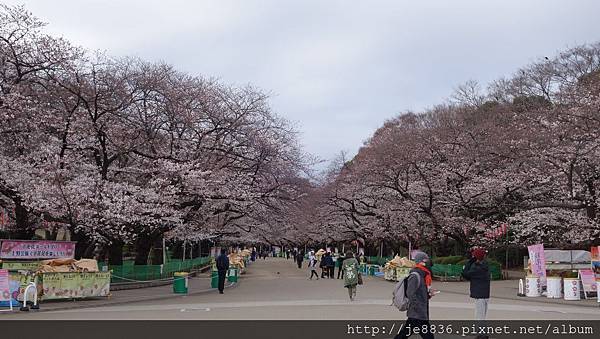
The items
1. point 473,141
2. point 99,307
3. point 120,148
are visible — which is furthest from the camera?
point 473,141

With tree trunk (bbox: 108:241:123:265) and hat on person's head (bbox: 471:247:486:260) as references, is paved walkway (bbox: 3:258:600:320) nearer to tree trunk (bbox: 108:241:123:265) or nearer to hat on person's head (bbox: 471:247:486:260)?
hat on person's head (bbox: 471:247:486:260)

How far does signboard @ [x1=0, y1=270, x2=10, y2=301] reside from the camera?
15.6 metres

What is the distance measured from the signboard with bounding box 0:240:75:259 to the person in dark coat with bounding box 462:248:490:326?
13811 millimetres

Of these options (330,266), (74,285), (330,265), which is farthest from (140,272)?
(330,266)

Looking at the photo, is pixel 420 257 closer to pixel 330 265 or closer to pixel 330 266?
pixel 330 265

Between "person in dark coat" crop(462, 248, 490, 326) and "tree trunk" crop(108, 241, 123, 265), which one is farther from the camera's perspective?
"tree trunk" crop(108, 241, 123, 265)

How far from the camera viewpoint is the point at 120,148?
23.5 m

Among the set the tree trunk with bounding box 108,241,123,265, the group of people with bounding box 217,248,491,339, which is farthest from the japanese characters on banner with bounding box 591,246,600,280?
the tree trunk with bounding box 108,241,123,265

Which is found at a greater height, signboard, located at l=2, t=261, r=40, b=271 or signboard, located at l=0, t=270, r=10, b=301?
signboard, located at l=2, t=261, r=40, b=271

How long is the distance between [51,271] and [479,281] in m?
13.3

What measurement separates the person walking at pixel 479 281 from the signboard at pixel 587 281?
11821 millimetres

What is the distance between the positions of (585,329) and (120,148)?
58.8 feet

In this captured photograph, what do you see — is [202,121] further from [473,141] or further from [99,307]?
[473,141]

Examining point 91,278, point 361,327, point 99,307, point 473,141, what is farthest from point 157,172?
point 473,141
